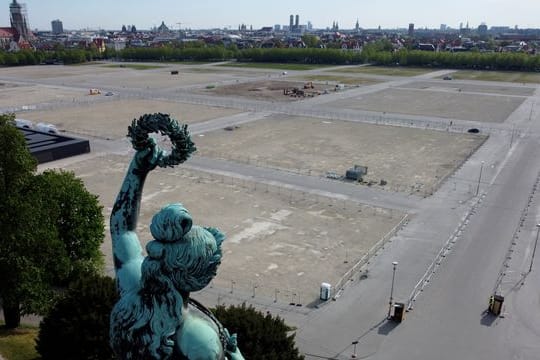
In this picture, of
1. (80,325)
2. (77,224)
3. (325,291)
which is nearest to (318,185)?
(325,291)

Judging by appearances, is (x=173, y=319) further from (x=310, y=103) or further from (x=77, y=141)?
(x=310, y=103)

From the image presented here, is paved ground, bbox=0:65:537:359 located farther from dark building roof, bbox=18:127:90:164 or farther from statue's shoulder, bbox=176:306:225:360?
statue's shoulder, bbox=176:306:225:360

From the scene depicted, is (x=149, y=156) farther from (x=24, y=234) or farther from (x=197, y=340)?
(x=24, y=234)

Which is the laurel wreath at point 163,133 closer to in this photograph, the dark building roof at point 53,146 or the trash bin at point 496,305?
the trash bin at point 496,305

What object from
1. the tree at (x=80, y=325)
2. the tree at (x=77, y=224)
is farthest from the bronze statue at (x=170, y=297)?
the tree at (x=77, y=224)

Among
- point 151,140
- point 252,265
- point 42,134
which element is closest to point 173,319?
point 151,140
